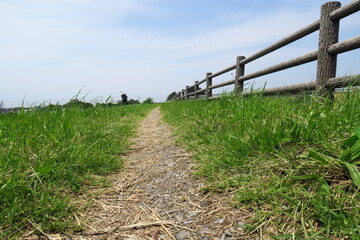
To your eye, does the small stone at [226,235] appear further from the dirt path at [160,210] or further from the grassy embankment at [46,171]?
the grassy embankment at [46,171]

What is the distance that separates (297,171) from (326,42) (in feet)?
8.95

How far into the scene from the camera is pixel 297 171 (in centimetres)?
143

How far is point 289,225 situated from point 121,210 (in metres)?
1.02

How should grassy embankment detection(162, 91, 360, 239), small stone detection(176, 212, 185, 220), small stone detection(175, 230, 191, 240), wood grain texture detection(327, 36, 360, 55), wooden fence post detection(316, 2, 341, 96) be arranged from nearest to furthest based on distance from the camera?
grassy embankment detection(162, 91, 360, 239) → small stone detection(175, 230, 191, 240) → small stone detection(176, 212, 185, 220) → wood grain texture detection(327, 36, 360, 55) → wooden fence post detection(316, 2, 341, 96)

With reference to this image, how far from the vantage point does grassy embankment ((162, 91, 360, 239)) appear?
3.69ft

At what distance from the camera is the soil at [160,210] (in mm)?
1291

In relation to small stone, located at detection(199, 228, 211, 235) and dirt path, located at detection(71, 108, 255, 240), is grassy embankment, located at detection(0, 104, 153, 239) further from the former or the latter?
small stone, located at detection(199, 228, 211, 235)

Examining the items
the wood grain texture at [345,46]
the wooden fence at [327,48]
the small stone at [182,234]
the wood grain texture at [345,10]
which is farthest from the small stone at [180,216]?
the wood grain texture at [345,10]

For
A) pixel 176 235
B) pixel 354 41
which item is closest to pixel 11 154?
pixel 176 235

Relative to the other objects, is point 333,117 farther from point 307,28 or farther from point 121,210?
point 307,28

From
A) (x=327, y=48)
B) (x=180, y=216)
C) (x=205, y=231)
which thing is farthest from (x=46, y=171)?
(x=327, y=48)

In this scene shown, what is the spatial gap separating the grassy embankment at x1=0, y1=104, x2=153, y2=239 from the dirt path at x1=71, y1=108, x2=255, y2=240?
162mm

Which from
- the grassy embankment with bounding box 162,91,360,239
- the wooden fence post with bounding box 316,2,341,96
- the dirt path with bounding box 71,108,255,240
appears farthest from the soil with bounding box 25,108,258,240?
the wooden fence post with bounding box 316,2,341,96

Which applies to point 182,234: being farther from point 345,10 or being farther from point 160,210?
point 345,10
